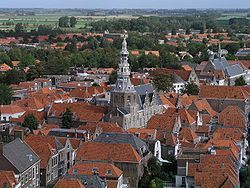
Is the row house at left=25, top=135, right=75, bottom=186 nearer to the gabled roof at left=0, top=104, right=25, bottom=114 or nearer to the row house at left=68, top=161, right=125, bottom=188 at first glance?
the row house at left=68, top=161, right=125, bottom=188

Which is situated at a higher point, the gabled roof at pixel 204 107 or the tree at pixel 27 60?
the gabled roof at pixel 204 107


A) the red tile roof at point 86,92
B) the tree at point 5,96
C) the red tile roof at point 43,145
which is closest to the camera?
the red tile roof at point 43,145

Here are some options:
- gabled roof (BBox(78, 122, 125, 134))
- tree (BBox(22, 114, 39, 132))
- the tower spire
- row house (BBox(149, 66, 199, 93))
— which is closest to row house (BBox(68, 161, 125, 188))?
gabled roof (BBox(78, 122, 125, 134))

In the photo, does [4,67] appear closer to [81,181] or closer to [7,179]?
[7,179]

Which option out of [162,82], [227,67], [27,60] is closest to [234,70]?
[227,67]

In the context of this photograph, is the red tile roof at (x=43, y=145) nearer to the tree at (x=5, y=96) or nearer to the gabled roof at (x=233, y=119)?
the gabled roof at (x=233, y=119)

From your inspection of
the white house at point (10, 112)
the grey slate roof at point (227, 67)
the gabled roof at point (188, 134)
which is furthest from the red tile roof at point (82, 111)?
the grey slate roof at point (227, 67)

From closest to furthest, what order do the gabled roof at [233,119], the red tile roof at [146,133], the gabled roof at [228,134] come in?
1. the red tile roof at [146,133]
2. the gabled roof at [228,134]
3. the gabled roof at [233,119]
